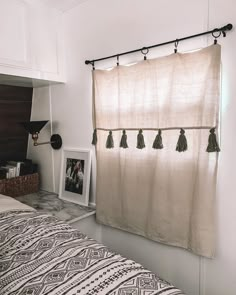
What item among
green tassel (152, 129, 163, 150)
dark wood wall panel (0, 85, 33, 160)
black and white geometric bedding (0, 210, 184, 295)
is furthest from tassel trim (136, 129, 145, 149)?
dark wood wall panel (0, 85, 33, 160)

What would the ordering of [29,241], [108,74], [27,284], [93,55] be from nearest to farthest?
[27,284] → [29,241] → [108,74] → [93,55]

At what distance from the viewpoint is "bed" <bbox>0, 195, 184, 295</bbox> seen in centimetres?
89

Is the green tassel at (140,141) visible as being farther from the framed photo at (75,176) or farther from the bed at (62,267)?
the bed at (62,267)

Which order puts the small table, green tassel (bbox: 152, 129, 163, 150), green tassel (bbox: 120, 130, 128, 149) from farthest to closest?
the small table < green tassel (bbox: 120, 130, 128, 149) < green tassel (bbox: 152, 129, 163, 150)

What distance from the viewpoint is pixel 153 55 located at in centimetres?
155

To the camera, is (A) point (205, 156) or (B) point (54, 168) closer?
(A) point (205, 156)

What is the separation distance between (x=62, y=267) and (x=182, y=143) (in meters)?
0.90

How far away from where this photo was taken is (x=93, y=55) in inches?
74.1

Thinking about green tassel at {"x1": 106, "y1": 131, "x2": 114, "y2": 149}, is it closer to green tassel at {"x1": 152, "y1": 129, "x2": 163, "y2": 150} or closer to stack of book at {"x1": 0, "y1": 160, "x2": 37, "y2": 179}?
green tassel at {"x1": 152, "y1": 129, "x2": 163, "y2": 150}

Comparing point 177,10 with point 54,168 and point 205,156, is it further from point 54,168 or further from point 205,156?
point 54,168

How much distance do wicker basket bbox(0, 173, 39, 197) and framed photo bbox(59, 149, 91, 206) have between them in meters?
0.31

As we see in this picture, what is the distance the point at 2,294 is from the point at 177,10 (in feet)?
5.46

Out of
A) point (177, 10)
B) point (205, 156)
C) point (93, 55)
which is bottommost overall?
point (205, 156)

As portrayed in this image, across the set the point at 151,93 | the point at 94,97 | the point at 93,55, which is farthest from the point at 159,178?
the point at 93,55
